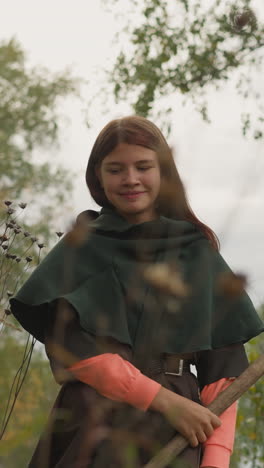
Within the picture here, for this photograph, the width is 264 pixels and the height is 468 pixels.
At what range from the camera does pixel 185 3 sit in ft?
20.7

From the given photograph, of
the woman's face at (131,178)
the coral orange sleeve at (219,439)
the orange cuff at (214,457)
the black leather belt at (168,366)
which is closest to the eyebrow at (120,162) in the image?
the woman's face at (131,178)

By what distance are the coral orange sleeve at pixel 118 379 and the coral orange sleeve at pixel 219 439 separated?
26 cm

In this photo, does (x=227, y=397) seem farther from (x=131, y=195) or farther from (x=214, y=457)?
(x=131, y=195)

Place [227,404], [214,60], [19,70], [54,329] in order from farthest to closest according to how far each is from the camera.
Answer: [19,70] → [214,60] → [54,329] → [227,404]

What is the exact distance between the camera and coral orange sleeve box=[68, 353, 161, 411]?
92.0 inches

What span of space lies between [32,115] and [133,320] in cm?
1678

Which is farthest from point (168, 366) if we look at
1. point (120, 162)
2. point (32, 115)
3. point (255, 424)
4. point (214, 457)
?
point (32, 115)

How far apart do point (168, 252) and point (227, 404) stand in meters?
0.45

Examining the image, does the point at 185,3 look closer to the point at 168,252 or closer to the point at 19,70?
the point at 168,252

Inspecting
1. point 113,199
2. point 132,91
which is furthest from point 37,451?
point 132,91

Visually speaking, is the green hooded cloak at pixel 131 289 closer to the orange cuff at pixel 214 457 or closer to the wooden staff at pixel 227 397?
the wooden staff at pixel 227 397

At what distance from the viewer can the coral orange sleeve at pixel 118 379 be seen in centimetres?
234

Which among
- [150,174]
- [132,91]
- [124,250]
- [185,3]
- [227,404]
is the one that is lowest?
[227,404]

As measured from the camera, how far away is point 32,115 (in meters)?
18.8
